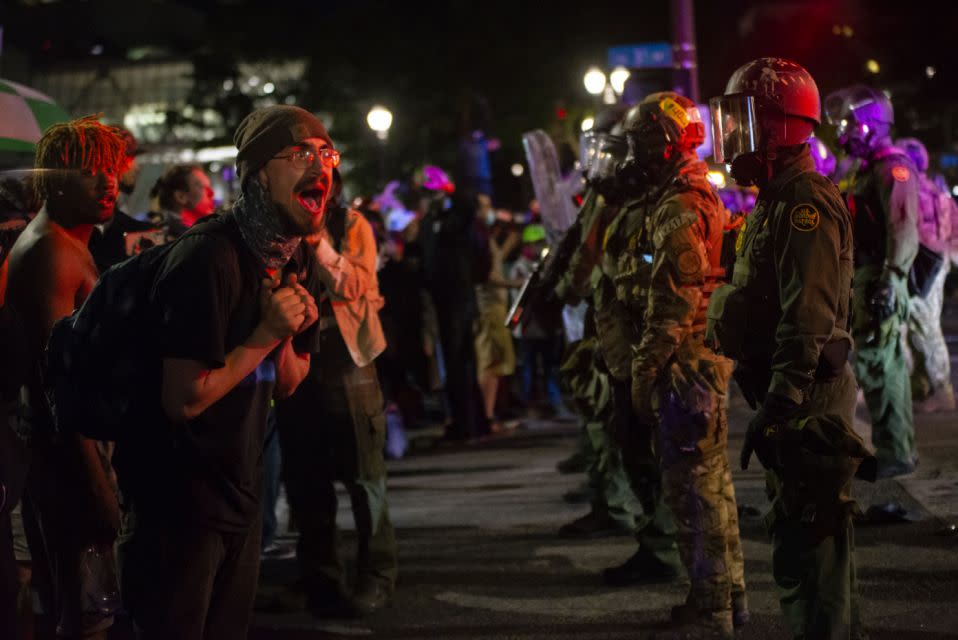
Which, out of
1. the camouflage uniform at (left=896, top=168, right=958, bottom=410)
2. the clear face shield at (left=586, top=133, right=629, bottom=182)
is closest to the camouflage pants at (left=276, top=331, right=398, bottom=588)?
the clear face shield at (left=586, top=133, right=629, bottom=182)

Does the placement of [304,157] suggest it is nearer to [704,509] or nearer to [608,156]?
[704,509]

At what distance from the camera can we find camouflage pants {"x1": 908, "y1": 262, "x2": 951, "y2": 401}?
10695 mm

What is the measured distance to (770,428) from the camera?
13.8ft

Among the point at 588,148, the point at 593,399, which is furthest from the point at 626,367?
the point at 588,148

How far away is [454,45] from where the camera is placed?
41.2 m

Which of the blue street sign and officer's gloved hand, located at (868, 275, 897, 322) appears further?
the blue street sign

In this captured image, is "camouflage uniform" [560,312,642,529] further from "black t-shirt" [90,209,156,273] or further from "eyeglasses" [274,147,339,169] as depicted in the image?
"eyeglasses" [274,147,339,169]

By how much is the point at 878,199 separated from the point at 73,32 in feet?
204

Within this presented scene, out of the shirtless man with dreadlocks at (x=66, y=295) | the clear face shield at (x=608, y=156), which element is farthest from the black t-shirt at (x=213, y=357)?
the clear face shield at (x=608, y=156)

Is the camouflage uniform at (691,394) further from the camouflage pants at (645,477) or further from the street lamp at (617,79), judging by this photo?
the street lamp at (617,79)

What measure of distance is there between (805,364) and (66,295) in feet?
8.79

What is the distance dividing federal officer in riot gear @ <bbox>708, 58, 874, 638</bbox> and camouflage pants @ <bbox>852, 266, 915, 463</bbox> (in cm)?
356

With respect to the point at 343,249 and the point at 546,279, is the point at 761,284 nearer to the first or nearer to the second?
the point at 343,249

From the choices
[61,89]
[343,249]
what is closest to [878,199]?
[343,249]
